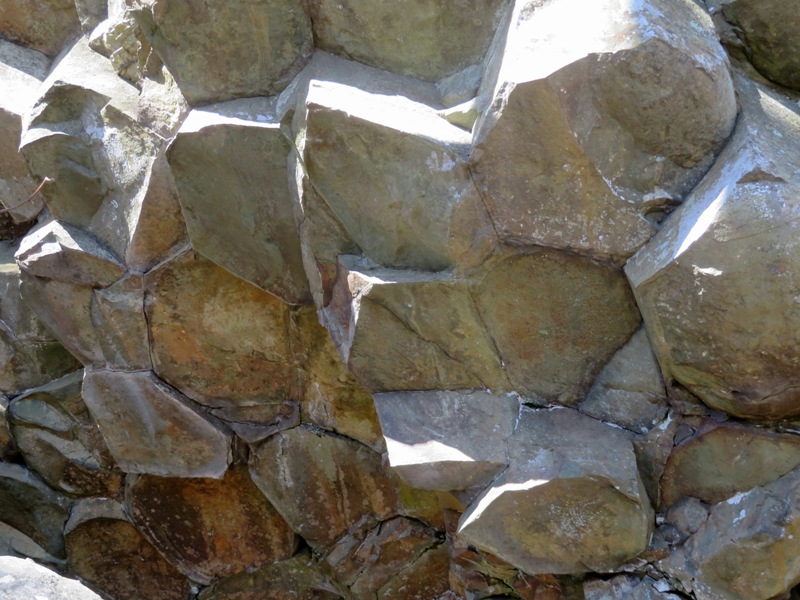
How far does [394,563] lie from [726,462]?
110cm

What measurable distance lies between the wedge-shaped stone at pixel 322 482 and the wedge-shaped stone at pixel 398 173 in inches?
30.3

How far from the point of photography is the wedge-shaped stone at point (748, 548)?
5.78 ft

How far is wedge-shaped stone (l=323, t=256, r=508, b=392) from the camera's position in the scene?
76.0 inches

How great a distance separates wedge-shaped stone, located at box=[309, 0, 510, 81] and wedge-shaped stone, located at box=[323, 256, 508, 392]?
47cm

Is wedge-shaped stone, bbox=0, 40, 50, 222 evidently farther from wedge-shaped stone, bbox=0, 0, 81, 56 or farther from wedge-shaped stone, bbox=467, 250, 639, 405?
wedge-shaped stone, bbox=467, 250, 639, 405

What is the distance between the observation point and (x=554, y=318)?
193 centimetres

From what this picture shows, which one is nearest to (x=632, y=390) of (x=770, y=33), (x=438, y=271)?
(x=438, y=271)

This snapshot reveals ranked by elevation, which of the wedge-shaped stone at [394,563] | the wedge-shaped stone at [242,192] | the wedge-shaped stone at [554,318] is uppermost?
the wedge-shaped stone at [242,192]

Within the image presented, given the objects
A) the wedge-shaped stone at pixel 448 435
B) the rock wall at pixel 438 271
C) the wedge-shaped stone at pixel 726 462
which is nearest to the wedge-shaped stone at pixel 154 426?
the rock wall at pixel 438 271

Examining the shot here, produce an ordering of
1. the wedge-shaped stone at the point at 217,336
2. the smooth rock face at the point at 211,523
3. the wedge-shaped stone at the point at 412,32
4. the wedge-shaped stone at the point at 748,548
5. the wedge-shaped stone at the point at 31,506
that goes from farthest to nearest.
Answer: the wedge-shaped stone at the point at 31,506
the smooth rock face at the point at 211,523
the wedge-shaped stone at the point at 217,336
the wedge-shaped stone at the point at 412,32
the wedge-shaped stone at the point at 748,548

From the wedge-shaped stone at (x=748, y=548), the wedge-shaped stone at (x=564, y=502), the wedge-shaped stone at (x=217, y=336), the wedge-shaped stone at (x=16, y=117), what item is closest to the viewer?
the wedge-shaped stone at (x=748, y=548)

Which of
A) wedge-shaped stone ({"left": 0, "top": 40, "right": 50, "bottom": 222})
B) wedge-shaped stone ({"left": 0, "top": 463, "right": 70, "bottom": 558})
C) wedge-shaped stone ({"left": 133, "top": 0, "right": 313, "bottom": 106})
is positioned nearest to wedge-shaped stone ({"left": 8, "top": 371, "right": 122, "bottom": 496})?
wedge-shaped stone ({"left": 0, "top": 463, "right": 70, "bottom": 558})

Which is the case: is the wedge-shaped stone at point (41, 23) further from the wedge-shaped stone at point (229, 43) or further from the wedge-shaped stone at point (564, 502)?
the wedge-shaped stone at point (564, 502)

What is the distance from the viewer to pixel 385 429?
80.4 inches
